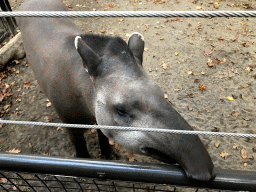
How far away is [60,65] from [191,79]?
365cm

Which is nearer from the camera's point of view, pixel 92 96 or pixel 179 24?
pixel 92 96

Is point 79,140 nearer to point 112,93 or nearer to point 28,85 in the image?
point 112,93

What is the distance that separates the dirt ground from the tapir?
5.46 ft

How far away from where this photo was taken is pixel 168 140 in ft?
5.78

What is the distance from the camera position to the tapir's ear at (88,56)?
2.18 m

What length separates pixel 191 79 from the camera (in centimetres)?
521

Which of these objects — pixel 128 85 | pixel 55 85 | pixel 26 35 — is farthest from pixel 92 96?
pixel 26 35

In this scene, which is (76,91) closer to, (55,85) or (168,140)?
(55,85)

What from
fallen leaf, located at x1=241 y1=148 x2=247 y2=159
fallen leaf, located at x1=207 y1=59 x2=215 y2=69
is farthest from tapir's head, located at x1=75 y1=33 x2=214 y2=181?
fallen leaf, located at x1=207 y1=59 x2=215 y2=69

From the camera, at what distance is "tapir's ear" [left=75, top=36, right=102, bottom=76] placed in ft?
7.16

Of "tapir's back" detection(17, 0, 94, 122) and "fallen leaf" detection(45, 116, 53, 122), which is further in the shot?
"fallen leaf" detection(45, 116, 53, 122)

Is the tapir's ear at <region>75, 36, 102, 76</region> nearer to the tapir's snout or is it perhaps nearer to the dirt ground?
the tapir's snout

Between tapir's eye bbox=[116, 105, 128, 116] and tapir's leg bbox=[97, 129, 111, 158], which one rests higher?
tapir's eye bbox=[116, 105, 128, 116]

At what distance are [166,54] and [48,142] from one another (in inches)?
163
